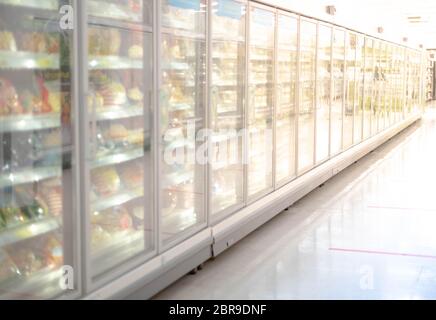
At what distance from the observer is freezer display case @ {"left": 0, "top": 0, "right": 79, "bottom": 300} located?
3057 millimetres

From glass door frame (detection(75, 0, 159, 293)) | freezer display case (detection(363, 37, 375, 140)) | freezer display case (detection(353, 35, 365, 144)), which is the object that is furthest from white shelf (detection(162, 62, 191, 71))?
freezer display case (detection(363, 37, 375, 140))

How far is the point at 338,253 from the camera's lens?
505 centimetres

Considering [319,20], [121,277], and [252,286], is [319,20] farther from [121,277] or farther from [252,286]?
[121,277]

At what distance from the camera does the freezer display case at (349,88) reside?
9727mm

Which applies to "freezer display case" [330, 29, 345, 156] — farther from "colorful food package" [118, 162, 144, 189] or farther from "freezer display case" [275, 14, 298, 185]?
"colorful food package" [118, 162, 144, 189]

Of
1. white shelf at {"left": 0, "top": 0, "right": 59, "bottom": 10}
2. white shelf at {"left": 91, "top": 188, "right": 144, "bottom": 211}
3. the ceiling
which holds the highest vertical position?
the ceiling

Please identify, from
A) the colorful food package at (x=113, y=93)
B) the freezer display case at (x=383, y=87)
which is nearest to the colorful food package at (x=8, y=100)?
the colorful food package at (x=113, y=93)

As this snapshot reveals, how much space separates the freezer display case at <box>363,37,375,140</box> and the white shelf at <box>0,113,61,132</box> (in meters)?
8.93

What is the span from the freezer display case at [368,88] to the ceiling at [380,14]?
0.31 metres

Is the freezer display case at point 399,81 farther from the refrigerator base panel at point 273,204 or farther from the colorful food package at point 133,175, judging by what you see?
the colorful food package at point 133,175

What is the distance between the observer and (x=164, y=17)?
4293 mm

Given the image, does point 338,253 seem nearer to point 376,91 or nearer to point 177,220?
point 177,220
